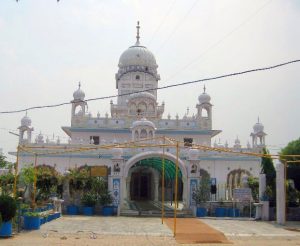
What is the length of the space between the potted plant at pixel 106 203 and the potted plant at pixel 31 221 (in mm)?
7670

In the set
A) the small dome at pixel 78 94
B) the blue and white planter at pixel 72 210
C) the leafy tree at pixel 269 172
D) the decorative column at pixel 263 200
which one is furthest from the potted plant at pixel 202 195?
the small dome at pixel 78 94

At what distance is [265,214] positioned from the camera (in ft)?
75.7

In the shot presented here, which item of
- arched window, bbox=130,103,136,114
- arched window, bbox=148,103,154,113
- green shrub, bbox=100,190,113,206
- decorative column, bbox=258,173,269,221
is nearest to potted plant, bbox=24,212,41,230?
green shrub, bbox=100,190,113,206

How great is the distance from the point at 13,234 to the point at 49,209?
230 inches

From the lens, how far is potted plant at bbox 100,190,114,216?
24.3 metres

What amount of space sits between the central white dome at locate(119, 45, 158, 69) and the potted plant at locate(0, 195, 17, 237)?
1173 inches

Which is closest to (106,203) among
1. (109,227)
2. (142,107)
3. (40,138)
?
(109,227)

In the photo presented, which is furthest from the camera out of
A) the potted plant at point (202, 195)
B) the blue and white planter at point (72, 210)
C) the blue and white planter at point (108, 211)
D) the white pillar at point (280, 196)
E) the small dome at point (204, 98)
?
the small dome at point (204, 98)

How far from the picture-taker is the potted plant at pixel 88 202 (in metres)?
24.3

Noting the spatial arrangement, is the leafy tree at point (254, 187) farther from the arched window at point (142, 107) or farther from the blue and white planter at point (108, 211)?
the arched window at point (142, 107)

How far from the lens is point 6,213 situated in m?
14.6

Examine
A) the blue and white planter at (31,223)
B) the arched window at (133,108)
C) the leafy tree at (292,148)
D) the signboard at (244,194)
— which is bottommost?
the blue and white planter at (31,223)

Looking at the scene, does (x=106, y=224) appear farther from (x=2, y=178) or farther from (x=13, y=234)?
(x=2, y=178)

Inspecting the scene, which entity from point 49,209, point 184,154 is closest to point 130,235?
point 49,209
